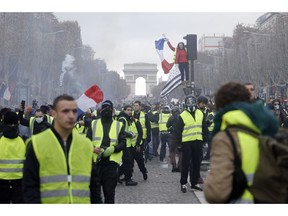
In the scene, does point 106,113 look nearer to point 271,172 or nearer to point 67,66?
point 271,172

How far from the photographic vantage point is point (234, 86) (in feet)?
14.4

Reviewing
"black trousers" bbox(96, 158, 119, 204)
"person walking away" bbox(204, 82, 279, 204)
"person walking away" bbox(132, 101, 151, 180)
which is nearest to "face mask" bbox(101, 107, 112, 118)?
"black trousers" bbox(96, 158, 119, 204)

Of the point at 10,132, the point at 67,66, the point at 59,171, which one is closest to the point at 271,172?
the point at 59,171

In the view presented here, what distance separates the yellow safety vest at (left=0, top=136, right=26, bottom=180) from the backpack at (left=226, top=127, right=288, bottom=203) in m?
4.07

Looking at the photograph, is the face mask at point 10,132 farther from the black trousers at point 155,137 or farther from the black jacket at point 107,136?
the black trousers at point 155,137

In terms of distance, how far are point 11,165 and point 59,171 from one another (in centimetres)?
286

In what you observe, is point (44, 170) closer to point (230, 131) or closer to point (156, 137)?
point (230, 131)

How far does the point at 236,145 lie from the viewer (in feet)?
13.5

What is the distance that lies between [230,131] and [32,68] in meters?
58.2

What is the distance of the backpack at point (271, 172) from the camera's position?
4031 millimetres

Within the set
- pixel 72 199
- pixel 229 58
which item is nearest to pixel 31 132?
pixel 72 199

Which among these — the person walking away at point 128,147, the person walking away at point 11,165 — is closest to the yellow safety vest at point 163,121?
the person walking away at point 128,147

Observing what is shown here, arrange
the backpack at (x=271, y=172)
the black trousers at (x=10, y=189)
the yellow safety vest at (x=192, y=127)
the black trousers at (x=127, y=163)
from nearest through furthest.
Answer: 1. the backpack at (x=271, y=172)
2. the black trousers at (x=10, y=189)
3. the yellow safety vest at (x=192, y=127)
4. the black trousers at (x=127, y=163)

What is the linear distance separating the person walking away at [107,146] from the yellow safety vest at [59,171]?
3.69 metres
